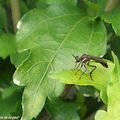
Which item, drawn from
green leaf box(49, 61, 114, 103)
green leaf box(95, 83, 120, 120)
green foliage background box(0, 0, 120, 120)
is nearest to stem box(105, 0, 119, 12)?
green foliage background box(0, 0, 120, 120)

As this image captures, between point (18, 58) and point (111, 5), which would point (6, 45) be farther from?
point (111, 5)

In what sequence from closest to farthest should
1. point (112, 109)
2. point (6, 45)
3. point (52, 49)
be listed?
point (112, 109), point (52, 49), point (6, 45)

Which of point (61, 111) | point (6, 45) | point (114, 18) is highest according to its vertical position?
point (114, 18)

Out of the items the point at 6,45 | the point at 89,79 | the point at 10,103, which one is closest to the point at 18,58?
the point at 6,45

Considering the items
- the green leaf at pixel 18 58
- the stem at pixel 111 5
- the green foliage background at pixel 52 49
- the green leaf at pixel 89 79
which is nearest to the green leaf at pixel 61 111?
the green foliage background at pixel 52 49

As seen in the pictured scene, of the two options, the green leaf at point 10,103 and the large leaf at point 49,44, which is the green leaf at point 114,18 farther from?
the green leaf at point 10,103

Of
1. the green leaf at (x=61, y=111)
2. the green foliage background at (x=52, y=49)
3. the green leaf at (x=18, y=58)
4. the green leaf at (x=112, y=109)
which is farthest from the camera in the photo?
the green leaf at (x=61, y=111)
